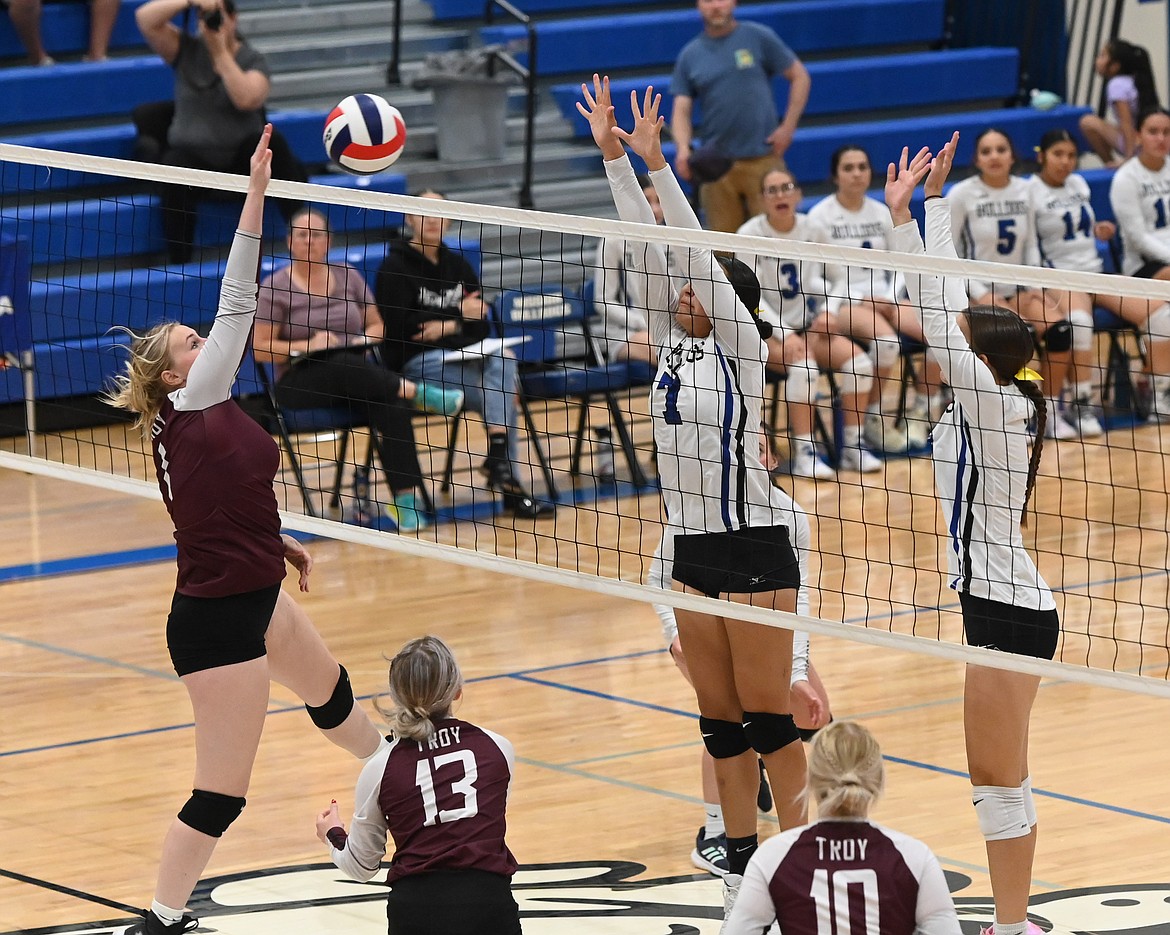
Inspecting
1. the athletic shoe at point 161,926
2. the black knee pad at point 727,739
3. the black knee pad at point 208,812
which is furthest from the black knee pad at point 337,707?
the black knee pad at point 727,739

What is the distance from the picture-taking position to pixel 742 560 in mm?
5668

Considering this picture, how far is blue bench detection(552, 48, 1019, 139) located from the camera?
16.0 metres

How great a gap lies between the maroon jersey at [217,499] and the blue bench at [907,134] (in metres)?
9.59

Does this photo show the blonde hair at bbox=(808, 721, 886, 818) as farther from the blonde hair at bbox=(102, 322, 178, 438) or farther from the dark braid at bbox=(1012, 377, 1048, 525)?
the blonde hair at bbox=(102, 322, 178, 438)

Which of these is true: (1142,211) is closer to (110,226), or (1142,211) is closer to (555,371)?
(555,371)

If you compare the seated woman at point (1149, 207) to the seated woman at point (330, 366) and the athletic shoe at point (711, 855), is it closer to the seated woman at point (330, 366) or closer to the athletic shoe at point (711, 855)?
the seated woman at point (330, 366)

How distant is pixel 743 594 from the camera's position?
5664mm

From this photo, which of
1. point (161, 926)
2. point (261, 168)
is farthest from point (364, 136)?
point (161, 926)

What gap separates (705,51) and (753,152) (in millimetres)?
758

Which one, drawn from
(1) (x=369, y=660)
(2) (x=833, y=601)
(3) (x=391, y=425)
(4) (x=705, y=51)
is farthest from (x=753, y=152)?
(1) (x=369, y=660)

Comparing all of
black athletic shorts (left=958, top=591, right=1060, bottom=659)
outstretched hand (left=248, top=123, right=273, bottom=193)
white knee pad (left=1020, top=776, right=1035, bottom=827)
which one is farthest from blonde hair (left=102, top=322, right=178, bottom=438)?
white knee pad (left=1020, top=776, right=1035, bottom=827)

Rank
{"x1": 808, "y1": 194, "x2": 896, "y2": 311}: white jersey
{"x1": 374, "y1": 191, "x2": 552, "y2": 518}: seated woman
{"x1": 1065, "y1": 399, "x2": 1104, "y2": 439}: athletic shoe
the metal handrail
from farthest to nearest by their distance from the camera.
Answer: the metal handrail → {"x1": 1065, "y1": 399, "x2": 1104, "y2": 439}: athletic shoe → {"x1": 808, "y1": 194, "x2": 896, "y2": 311}: white jersey → {"x1": 374, "y1": 191, "x2": 552, "y2": 518}: seated woman

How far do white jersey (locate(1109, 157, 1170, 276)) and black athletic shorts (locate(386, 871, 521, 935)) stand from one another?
9657mm

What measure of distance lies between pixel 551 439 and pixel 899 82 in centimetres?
563
